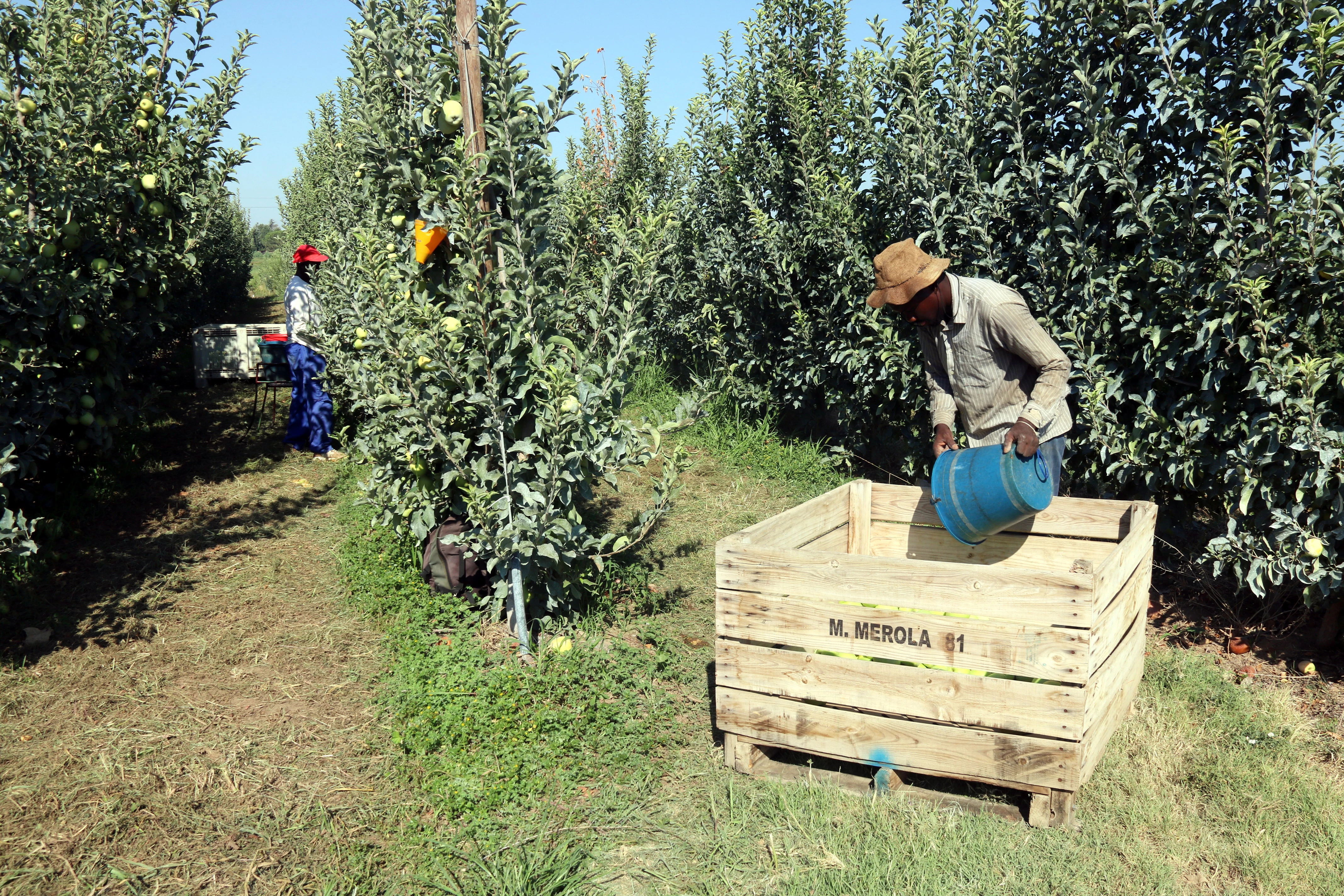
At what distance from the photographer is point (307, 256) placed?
28.5 ft

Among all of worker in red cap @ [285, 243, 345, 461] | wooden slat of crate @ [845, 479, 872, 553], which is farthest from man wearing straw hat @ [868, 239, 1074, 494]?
worker in red cap @ [285, 243, 345, 461]

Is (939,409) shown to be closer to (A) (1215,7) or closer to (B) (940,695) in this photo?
(B) (940,695)

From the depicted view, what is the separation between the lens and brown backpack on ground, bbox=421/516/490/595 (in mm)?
4344

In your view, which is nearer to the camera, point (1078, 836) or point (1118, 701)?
point (1078, 836)

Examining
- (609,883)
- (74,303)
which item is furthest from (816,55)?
(609,883)

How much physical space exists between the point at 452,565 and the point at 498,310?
1407mm

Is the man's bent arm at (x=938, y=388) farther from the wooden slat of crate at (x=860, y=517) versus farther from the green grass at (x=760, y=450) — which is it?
the green grass at (x=760, y=450)

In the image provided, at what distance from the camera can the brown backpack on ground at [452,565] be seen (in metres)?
4.34

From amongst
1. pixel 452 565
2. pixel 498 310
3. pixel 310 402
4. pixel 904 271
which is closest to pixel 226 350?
pixel 310 402

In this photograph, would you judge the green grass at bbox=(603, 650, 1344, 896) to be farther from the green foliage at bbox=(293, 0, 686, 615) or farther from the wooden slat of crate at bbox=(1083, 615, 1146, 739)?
the green foliage at bbox=(293, 0, 686, 615)

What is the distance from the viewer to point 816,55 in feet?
23.4

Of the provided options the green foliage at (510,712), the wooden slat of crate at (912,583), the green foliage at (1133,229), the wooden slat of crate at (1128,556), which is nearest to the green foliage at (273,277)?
the green foliage at (1133,229)

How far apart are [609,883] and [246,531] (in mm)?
4274

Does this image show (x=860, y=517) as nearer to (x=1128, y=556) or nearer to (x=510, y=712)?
(x=1128, y=556)
